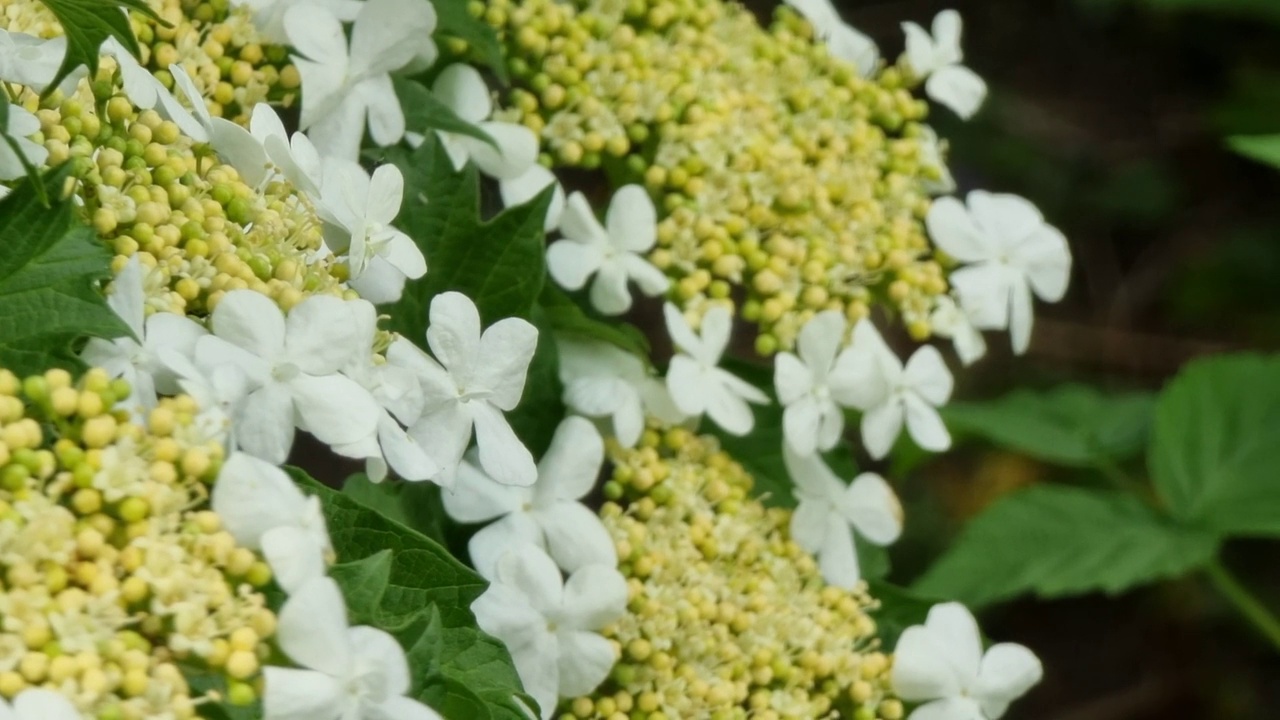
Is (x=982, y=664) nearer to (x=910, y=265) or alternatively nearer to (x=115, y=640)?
(x=910, y=265)

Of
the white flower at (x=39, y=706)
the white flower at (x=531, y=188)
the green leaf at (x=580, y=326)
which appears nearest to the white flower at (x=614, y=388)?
the green leaf at (x=580, y=326)

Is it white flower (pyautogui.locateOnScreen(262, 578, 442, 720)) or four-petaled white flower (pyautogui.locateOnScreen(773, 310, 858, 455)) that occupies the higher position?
four-petaled white flower (pyautogui.locateOnScreen(773, 310, 858, 455))

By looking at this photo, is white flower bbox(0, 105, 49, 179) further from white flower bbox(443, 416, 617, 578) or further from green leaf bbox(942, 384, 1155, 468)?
green leaf bbox(942, 384, 1155, 468)

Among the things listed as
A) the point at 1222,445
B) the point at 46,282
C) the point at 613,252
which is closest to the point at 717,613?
the point at 613,252

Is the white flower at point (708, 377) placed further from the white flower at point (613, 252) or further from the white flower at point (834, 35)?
the white flower at point (834, 35)

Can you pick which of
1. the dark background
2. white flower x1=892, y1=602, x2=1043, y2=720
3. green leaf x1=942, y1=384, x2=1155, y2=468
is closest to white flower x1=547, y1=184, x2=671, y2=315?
white flower x1=892, y1=602, x2=1043, y2=720

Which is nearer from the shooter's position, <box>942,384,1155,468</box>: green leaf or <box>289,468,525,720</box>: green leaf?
<box>289,468,525,720</box>: green leaf
